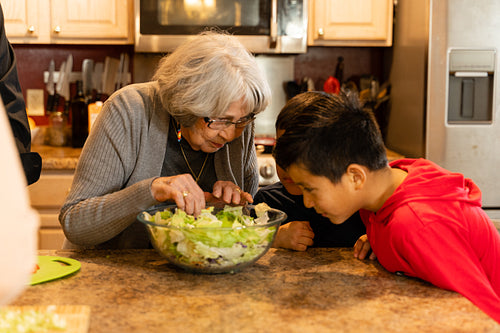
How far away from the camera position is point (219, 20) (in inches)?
115

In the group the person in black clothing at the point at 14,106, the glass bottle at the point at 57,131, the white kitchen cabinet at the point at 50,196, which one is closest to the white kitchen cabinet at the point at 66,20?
the glass bottle at the point at 57,131

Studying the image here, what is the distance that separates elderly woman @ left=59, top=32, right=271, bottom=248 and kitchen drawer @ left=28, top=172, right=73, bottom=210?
1.28 meters

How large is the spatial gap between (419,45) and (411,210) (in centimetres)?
187

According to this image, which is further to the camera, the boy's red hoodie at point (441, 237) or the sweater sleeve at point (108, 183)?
the sweater sleeve at point (108, 183)

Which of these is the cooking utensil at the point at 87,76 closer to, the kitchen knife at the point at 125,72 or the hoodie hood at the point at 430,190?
the kitchen knife at the point at 125,72

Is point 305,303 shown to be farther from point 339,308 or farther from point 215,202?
point 215,202

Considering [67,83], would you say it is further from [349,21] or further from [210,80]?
[210,80]

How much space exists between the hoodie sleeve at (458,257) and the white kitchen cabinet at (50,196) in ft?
6.66

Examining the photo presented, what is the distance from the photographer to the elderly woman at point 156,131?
1.35 metres

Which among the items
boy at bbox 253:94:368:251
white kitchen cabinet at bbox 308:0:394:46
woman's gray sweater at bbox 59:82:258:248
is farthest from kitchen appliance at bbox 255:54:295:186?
woman's gray sweater at bbox 59:82:258:248

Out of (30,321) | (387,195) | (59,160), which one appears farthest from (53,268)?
(59,160)

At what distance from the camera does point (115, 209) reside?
1.33m

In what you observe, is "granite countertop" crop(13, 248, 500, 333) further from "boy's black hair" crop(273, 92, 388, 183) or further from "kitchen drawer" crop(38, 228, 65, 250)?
"kitchen drawer" crop(38, 228, 65, 250)

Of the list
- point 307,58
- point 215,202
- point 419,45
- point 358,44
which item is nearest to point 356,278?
point 215,202
